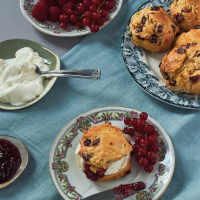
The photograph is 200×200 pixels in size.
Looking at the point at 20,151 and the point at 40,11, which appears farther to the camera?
the point at 40,11

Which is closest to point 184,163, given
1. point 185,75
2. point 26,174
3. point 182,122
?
point 182,122

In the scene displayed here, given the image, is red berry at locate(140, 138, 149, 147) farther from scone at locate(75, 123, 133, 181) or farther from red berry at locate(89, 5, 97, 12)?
red berry at locate(89, 5, 97, 12)

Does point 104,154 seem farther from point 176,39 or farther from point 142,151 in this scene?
point 176,39

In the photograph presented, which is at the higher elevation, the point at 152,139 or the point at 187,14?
the point at 187,14

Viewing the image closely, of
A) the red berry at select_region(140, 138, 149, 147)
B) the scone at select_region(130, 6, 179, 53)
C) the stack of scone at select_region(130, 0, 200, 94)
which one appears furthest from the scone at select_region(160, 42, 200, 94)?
the red berry at select_region(140, 138, 149, 147)

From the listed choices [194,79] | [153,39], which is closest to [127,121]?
[194,79]

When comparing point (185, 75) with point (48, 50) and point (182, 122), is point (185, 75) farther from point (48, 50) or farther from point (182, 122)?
point (48, 50)

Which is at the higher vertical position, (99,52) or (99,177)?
(99,52)
